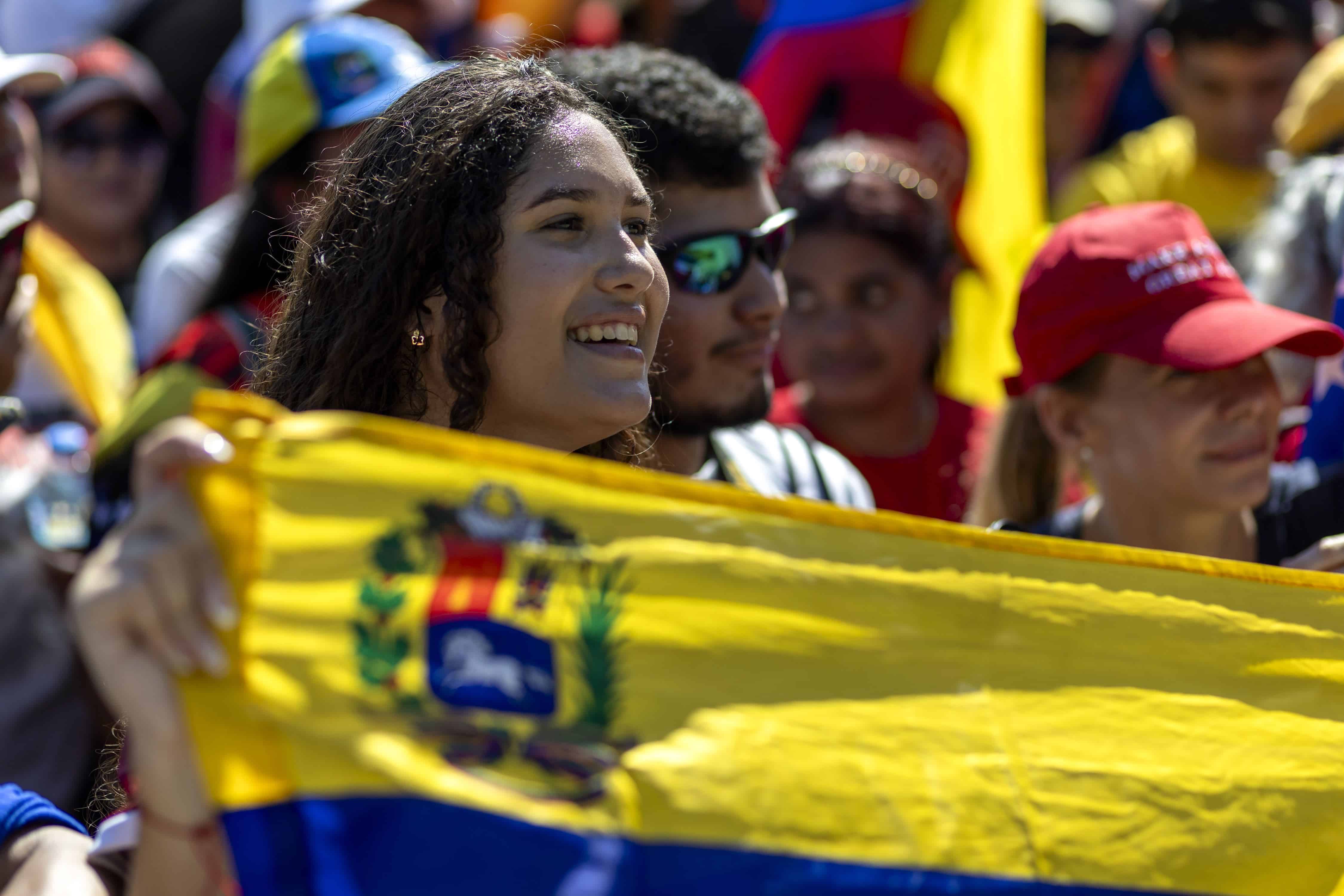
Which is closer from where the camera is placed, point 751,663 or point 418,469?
point 418,469

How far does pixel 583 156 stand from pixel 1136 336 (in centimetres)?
112

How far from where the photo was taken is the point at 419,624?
1.59 meters

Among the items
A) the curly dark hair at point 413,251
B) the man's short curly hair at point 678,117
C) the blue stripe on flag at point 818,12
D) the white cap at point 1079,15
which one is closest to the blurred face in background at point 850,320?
the man's short curly hair at point 678,117

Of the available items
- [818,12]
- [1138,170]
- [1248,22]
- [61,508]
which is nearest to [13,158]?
[61,508]

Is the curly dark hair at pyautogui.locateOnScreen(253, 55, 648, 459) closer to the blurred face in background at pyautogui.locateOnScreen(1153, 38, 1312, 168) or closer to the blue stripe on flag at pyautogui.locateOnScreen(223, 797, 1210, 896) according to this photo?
the blue stripe on flag at pyautogui.locateOnScreen(223, 797, 1210, 896)

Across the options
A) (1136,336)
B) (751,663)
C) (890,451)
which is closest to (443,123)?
(751,663)

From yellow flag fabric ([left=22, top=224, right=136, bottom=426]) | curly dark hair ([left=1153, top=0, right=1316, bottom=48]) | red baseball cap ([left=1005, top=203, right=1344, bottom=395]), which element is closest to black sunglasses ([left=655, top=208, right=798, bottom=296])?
red baseball cap ([left=1005, top=203, right=1344, bottom=395])

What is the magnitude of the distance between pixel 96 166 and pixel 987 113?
3014 mm

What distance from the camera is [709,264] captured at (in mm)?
2967

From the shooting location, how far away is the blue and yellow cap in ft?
13.5

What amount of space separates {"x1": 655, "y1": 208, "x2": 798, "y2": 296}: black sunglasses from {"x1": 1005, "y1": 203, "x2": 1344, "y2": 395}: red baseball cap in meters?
0.54

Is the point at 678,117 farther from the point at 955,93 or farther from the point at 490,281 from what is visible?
the point at 955,93

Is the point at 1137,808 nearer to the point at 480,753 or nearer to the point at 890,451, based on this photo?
the point at 480,753

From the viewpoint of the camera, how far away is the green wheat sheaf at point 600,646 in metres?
1.66
